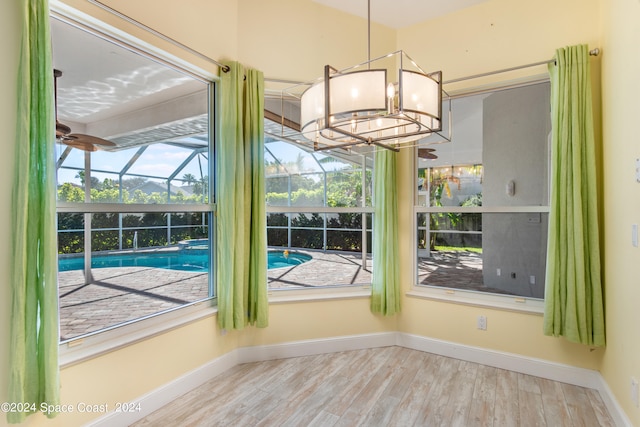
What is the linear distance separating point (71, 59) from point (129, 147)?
585 mm

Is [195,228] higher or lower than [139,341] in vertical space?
higher

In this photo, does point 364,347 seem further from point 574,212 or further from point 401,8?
point 401,8

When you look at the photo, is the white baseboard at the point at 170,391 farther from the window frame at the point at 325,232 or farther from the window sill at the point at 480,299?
the window sill at the point at 480,299

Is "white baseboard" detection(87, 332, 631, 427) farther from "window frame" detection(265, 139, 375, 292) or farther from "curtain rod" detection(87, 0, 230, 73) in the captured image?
"curtain rod" detection(87, 0, 230, 73)

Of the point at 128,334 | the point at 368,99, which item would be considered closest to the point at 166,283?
the point at 128,334

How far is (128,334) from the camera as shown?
2.13 meters

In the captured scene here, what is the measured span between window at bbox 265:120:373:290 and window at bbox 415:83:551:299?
0.59 metres

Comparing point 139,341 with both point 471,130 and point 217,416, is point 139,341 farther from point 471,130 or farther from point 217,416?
point 471,130

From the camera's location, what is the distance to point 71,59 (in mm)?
1960

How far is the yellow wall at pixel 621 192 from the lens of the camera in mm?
1832

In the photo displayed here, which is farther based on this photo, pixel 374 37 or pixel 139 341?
pixel 374 37

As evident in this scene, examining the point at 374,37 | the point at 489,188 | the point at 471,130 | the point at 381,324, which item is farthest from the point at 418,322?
the point at 374,37

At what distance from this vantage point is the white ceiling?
294 centimetres

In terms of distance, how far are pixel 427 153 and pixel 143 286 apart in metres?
2.79
